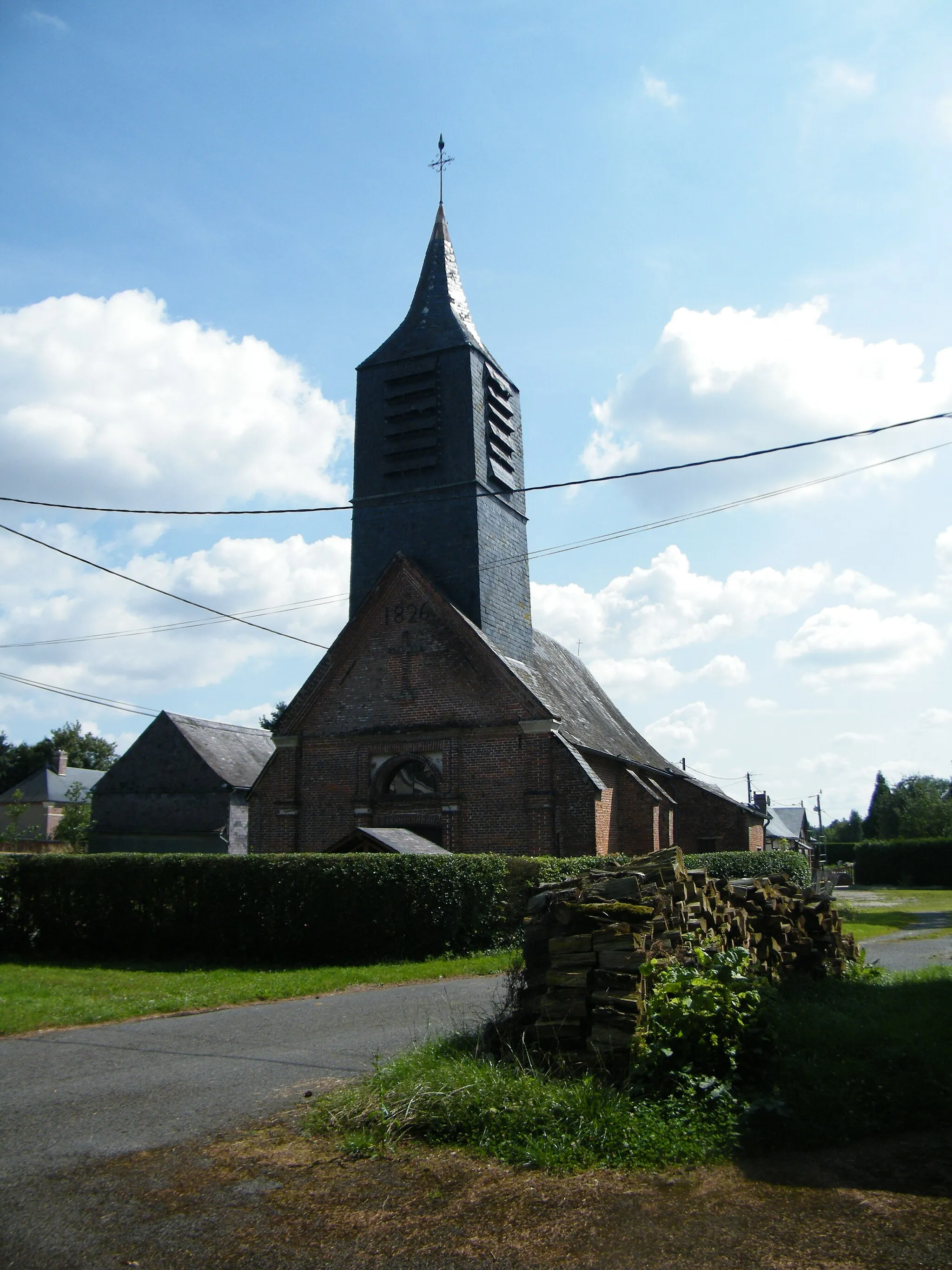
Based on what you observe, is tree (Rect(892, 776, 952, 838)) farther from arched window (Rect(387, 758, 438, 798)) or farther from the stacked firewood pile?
the stacked firewood pile

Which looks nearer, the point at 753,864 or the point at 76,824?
the point at 753,864

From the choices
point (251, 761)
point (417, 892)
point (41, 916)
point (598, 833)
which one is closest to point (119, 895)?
point (41, 916)

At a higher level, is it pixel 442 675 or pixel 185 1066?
pixel 442 675

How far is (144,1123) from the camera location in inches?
235

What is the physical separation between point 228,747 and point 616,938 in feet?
112

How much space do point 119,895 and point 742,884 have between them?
10.7 m

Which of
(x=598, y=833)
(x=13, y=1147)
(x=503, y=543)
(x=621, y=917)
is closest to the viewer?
(x=13, y=1147)

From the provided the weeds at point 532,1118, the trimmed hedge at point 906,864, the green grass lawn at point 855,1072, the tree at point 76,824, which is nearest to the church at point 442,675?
the green grass lawn at point 855,1072

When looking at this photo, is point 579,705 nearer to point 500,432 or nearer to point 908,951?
point 500,432

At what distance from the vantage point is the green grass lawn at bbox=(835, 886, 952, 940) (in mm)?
19514

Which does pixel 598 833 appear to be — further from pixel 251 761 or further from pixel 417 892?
pixel 251 761

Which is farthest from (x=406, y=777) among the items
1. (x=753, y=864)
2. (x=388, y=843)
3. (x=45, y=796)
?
(x=45, y=796)

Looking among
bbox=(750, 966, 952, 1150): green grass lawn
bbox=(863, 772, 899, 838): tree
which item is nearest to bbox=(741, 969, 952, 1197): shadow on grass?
bbox=(750, 966, 952, 1150): green grass lawn

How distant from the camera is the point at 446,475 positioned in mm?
22672
